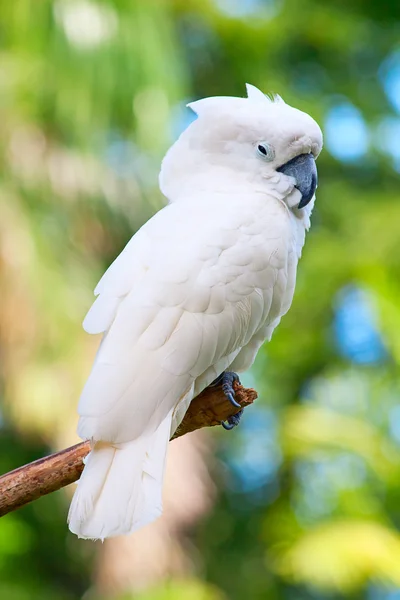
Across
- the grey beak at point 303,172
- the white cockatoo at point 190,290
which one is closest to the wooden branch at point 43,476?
the white cockatoo at point 190,290

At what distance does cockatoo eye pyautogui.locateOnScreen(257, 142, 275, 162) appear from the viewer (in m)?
2.28

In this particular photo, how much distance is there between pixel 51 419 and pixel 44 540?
8.55 ft

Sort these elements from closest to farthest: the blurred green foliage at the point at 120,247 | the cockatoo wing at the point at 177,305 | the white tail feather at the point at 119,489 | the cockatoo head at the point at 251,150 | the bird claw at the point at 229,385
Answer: the white tail feather at the point at 119,489, the cockatoo wing at the point at 177,305, the bird claw at the point at 229,385, the cockatoo head at the point at 251,150, the blurred green foliage at the point at 120,247

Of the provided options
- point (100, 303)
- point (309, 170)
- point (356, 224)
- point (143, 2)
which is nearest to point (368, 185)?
point (356, 224)

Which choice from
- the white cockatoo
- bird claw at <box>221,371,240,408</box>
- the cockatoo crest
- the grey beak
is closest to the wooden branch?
bird claw at <box>221,371,240,408</box>

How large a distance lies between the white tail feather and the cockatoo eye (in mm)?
830

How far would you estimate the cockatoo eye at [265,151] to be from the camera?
2.28 metres

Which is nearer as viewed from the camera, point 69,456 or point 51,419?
point 69,456

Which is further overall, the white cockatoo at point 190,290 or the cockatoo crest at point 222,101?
the cockatoo crest at point 222,101

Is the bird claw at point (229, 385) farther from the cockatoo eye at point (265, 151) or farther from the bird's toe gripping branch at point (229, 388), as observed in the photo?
the cockatoo eye at point (265, 151)

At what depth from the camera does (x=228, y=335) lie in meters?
2.10

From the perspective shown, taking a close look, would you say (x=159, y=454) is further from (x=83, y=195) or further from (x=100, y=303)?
(x=83, y=195)

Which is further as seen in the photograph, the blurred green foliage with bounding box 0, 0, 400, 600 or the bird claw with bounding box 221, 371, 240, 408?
the blurred green foliage with bounding box 0, 0, 400, 600

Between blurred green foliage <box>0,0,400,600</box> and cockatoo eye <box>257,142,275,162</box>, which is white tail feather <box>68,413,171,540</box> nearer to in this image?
cockatoo eye <box>257,142,275,162</box>
